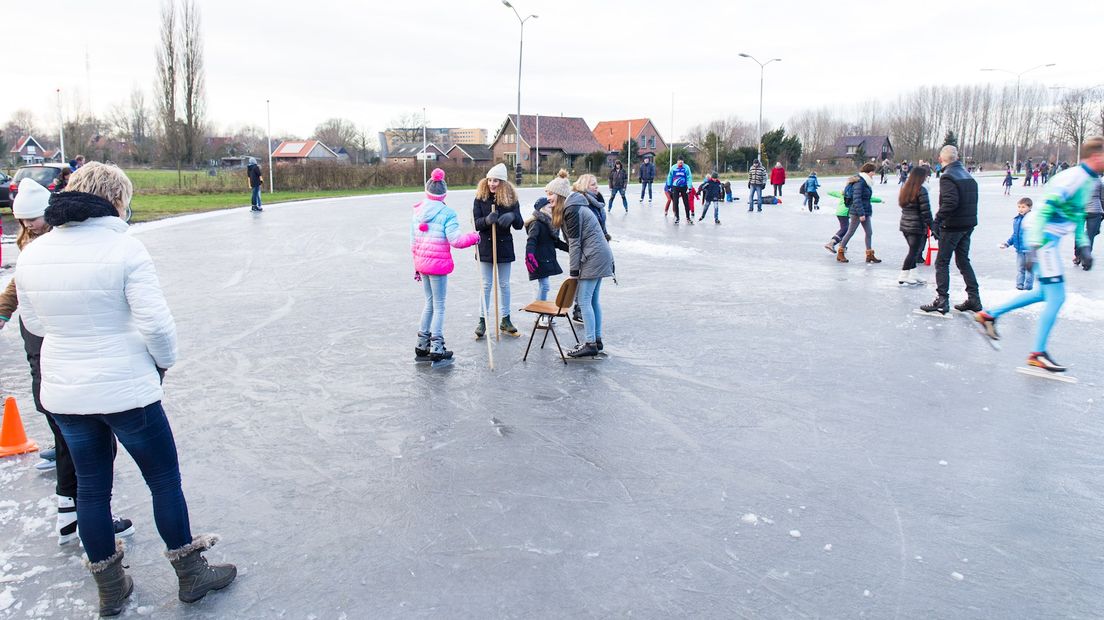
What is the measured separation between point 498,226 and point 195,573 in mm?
4938

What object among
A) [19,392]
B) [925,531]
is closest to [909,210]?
[925,531]

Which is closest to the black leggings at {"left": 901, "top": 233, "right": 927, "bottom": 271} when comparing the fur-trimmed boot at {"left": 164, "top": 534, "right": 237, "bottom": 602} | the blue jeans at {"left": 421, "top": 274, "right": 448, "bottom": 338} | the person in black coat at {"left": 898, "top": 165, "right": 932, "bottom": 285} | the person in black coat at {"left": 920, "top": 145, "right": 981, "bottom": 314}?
the person in black coat at {"left": 898, "top": 165, "right": 932, "bottom": 285}

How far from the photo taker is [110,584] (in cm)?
332

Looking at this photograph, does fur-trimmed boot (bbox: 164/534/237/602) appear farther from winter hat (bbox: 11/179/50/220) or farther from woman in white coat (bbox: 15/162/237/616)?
winter hat (bbox: 11/179/50/220)

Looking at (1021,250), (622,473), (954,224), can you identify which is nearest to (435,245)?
(622,473)

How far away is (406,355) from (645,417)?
108 inches

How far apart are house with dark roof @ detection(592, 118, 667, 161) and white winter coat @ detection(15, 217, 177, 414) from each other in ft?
304

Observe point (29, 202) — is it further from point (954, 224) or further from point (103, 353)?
point (954, 224)

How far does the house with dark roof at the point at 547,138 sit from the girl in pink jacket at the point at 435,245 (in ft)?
252

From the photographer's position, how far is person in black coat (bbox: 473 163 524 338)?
25.5 feet

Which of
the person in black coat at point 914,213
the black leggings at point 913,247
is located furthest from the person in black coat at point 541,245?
the black leggings at point 913,247

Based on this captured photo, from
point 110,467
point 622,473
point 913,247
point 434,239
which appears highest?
point 434,239

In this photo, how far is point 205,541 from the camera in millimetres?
3562

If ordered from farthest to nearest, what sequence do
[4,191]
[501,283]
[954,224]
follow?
[4,191]
[954,224]
[501,283]
